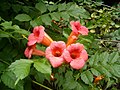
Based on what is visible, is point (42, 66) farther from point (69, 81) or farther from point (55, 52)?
point (69, 81)

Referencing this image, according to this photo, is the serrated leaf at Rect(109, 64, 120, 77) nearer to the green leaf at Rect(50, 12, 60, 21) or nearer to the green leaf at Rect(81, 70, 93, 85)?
the green leaf at Rect(81, 70, 93, 85)

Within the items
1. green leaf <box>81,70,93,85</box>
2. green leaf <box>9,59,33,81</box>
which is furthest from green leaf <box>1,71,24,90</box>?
green leaf <box>81,70,93,85</box>

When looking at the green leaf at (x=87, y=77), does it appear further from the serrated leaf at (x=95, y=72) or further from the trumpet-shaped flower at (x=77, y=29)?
the trumpet-shaped flower at (x=77, y=29)

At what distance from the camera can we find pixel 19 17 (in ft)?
7.24

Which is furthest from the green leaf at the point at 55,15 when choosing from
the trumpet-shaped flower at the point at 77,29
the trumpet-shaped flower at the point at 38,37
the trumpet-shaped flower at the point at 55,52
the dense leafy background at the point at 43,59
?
the trumpet-shaped flower at the point at 55,52

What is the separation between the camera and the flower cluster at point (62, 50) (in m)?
1.67

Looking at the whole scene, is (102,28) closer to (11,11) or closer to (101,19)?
(101,19)

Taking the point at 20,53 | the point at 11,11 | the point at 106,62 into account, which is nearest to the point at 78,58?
the point at 106,62

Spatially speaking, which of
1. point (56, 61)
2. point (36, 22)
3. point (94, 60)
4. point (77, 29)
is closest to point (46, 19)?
point (36, 22)

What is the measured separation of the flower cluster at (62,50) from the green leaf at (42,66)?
3 cm

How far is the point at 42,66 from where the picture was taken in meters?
1.63

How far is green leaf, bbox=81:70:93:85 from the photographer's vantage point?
6.11 ft

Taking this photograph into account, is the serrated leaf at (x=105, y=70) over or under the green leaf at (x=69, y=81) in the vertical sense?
→ over

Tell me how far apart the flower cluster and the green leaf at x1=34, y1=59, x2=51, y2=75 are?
32 millimetres
